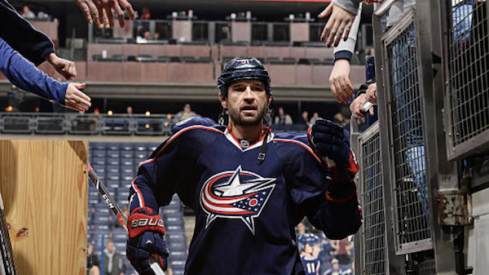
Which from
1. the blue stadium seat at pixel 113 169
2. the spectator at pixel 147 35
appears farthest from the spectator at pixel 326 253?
the spectator at pixel 147 35

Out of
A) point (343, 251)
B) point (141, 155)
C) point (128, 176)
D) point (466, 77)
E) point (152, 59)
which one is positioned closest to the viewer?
point (466, 77)

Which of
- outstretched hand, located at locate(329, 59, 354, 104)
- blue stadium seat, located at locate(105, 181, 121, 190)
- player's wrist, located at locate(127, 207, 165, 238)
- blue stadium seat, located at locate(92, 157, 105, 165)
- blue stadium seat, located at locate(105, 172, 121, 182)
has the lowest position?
player's wrist, located at locate(127, 207, 165, 238)

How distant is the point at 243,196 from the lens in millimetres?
3346

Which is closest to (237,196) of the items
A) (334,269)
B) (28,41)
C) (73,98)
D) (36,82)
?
(73,98)

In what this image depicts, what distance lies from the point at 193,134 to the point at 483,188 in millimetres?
1285

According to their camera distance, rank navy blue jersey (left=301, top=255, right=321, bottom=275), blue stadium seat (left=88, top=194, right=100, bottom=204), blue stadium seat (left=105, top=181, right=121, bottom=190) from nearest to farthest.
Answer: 1. navy blue jersey (left=301, top=255, right=321, bottom=275)
2. blue stadium seat (left=88, top=194, right=100, bottom=204)
3. blue stadium seat (left=105, top=181, right=121, bottom=190)

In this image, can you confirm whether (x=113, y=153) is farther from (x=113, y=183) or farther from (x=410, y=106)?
(x=410, y=106)

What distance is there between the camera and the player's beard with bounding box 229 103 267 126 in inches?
136

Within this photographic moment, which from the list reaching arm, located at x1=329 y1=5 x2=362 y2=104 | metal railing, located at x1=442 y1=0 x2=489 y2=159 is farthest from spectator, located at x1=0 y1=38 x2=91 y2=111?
metal railing, located at x1=442 y1=0 x2=489 y2=159

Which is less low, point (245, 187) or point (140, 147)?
Answer: point (140, 147)

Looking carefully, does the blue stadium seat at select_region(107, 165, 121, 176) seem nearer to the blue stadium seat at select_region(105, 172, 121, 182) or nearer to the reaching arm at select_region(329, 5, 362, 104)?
the blue stadium seat at select_region(105, 172, 121, 182)

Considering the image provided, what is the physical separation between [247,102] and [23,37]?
5.75 feet

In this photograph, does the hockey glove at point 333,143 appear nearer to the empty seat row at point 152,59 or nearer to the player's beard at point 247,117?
the player's beard at point 247,117

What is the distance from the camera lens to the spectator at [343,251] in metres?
14.8
